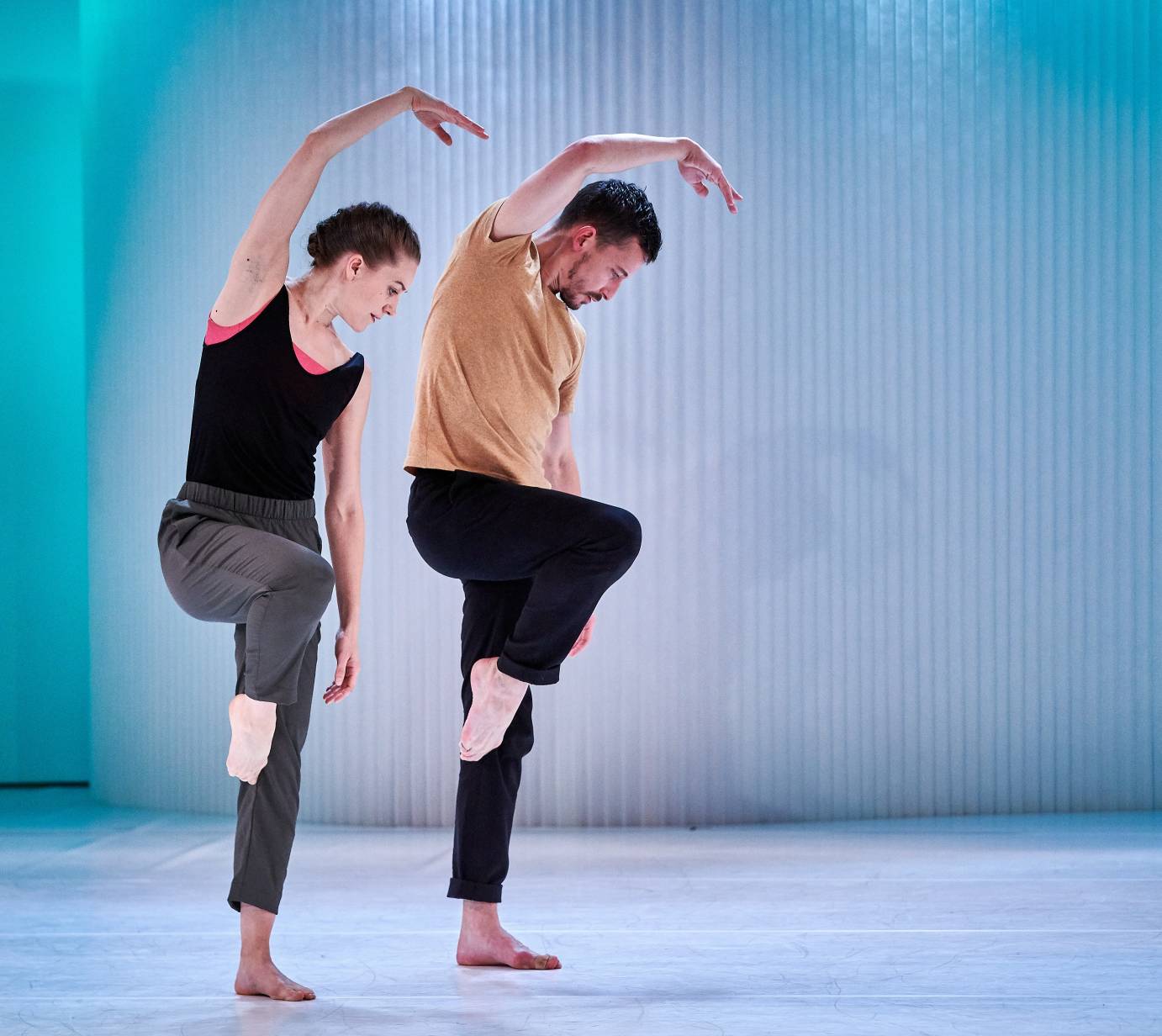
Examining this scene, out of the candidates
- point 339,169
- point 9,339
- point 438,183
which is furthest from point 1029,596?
point 9,339

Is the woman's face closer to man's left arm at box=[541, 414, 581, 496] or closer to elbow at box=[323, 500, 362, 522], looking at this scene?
elbow at box=[323, 500, 362, 522]

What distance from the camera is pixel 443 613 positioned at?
359cm

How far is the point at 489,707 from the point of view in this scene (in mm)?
1982

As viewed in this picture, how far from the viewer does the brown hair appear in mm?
1879

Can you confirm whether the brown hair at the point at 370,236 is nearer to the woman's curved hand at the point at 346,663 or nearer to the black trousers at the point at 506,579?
the black trousers at the point at 506,579

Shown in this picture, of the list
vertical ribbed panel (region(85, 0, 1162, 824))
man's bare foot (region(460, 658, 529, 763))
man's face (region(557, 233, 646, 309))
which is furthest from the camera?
vertical ribbed panel (region(85, 0, 1162, 824))

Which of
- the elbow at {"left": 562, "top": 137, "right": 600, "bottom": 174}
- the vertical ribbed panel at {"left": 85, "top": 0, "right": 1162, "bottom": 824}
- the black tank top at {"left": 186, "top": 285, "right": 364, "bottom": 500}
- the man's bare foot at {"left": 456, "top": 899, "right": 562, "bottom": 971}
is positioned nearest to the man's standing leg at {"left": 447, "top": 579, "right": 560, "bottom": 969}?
the man's bare foot at {"left": 456, "top": 899, "right": 562, "bottom": 971}

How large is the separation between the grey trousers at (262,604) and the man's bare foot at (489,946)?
0.35m

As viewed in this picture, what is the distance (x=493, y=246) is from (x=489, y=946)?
1170 millimetres

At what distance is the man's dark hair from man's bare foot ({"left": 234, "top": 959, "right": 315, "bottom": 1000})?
1.29 m

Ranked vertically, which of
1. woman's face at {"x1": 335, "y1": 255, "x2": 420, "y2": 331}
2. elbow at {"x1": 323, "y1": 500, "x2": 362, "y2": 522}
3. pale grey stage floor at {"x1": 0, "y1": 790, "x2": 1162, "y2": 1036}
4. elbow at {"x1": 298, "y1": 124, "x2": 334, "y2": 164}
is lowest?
pale grey stage floor at {"x1": 0, "y1": 790, "x2": 1162, "y2": 1036}

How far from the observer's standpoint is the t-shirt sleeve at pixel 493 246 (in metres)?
2.00

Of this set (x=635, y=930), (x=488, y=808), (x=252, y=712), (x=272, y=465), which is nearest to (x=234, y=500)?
(x=272, y=465)

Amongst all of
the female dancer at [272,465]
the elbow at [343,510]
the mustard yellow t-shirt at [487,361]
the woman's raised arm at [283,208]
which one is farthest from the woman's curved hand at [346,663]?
the woman's raised arm at [283,208]
